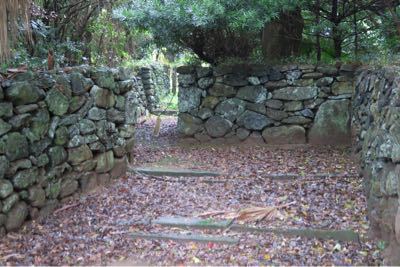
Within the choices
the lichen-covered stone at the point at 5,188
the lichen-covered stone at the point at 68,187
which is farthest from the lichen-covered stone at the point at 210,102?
the lichen-covered stone at the point at 5,188

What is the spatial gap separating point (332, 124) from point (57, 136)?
4.31m

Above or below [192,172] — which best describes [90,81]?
above

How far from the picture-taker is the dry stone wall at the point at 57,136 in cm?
382

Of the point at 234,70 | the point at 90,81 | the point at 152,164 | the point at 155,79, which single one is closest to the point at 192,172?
the point at 152,164

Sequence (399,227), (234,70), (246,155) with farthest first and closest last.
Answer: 1. (234,70)
2. (246,155)
3. (399,227)

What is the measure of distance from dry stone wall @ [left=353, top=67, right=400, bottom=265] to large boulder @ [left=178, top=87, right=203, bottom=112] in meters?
2.92

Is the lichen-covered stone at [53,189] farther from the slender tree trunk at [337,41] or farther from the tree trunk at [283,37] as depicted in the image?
the slender tree trunk at [337,41]

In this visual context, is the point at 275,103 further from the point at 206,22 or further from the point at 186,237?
the point at 186,237

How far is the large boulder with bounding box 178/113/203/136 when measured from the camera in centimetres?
758

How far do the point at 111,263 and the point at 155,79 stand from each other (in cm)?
1110

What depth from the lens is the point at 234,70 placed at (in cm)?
730

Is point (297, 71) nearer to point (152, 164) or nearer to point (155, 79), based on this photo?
point (152, 164)

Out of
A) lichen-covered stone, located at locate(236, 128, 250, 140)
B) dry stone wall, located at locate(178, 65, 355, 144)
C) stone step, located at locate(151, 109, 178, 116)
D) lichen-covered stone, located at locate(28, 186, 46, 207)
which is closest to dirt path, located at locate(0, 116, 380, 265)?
lichen-covered stone, located at locate(28, 186, 46, 207)

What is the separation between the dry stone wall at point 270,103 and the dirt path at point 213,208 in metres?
0.60
